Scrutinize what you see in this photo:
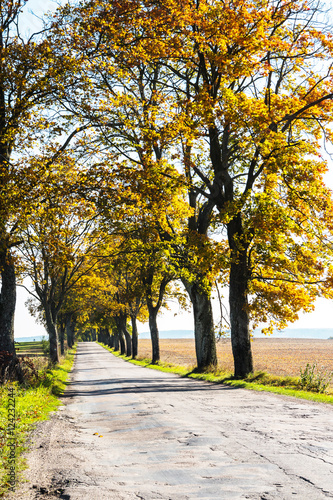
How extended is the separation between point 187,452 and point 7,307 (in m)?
10.0

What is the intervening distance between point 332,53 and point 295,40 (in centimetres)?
173

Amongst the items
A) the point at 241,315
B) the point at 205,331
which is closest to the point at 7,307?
the point at 241,315

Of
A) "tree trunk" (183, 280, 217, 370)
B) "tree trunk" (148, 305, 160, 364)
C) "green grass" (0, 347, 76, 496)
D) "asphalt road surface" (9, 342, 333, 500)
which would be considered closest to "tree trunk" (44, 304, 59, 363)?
"tree trunk" (148, 305, 160, 364)

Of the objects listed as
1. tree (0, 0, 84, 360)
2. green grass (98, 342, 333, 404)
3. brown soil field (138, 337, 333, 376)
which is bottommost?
brown soil field (138, 337, 333, 376)

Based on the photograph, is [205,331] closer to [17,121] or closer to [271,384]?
[271,384]

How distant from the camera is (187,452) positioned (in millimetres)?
6195

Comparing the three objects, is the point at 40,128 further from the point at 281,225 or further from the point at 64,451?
the point at 64,451

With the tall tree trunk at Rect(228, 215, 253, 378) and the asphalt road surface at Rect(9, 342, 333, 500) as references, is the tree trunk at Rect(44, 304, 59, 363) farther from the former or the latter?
the asphalt road surface at Rect(9, 342, 333, 500)

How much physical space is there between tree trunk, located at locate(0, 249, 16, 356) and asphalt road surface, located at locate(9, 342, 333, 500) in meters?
4.35

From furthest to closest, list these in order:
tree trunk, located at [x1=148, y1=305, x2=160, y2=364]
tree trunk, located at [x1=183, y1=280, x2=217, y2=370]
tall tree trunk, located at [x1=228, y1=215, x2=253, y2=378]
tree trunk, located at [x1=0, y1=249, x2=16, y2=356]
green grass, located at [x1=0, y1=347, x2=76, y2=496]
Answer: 1. tree trunk, located at [x1=148, y1=305, x2=160, y2=364]
2. tree trunk, located at [x1=183, y1=280, x2=217, y2=370]
3. tall tree trunk, located at [x1=228, y1=215, x2=253, y2=378]
4. tree trunk, located at [x1=0, y1=249, x2=16, y2=356]
5. green grass, located at [x1=0, y1=347, x2=76, y2=496]

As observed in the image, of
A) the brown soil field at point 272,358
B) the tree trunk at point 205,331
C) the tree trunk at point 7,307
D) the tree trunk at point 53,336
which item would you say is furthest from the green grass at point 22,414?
the tree trunk at point 53,336

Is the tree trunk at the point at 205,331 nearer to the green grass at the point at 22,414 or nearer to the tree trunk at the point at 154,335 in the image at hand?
the green grass at the point at 22,414

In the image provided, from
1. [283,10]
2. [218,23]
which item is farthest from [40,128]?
[283,10]

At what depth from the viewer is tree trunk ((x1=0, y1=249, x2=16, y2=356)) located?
1434 centimetres
